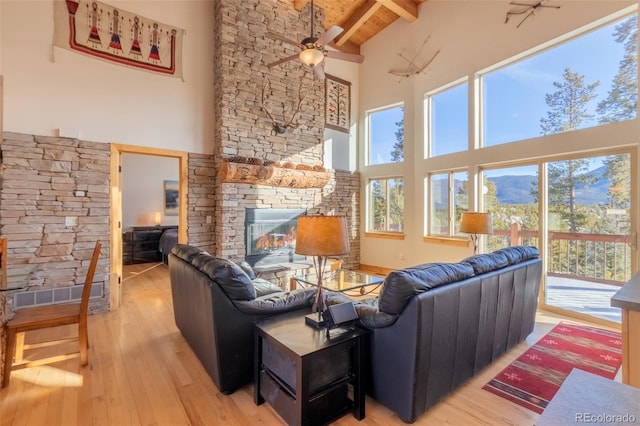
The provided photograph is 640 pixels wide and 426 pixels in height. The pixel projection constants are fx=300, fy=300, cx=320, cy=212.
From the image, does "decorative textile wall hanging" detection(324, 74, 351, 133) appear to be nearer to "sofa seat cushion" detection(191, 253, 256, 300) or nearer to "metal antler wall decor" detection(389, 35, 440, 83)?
"metal antler wall decor" detection(389, 35, 440, 83)

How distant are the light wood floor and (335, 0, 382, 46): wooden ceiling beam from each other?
19.1ft

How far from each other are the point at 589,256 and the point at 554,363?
1.82m

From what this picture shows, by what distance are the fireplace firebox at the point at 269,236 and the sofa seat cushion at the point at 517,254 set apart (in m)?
3.00

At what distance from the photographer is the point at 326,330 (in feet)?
6.19

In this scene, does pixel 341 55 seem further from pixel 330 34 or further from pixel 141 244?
pixel 141 244

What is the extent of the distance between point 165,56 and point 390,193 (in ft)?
15.3

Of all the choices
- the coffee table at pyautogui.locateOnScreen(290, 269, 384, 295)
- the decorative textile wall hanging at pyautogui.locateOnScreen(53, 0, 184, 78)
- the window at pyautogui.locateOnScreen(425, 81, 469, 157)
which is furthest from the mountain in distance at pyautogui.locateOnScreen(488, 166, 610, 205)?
the decorative textile wall hanging at pyautogui.locateOnScreen(53, 0, 184, 78)

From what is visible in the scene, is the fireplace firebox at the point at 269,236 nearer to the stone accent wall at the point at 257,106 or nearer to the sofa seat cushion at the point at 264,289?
the stone accent wall at the point at 257,106

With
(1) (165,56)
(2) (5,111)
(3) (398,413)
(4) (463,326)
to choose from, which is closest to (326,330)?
(3) (398,413)

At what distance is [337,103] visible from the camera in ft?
21.4

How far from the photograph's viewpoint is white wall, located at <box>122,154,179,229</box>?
7410 mm

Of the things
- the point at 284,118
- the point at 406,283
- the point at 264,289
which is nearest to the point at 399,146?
the point at 284,118

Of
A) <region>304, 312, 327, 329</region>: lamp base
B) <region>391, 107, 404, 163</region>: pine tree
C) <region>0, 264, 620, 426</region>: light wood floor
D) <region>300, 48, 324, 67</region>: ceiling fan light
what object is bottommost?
<region>0, 264, 620, 426</region>: light wood floor

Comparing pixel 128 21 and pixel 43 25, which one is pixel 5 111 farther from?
pixel 128 21
